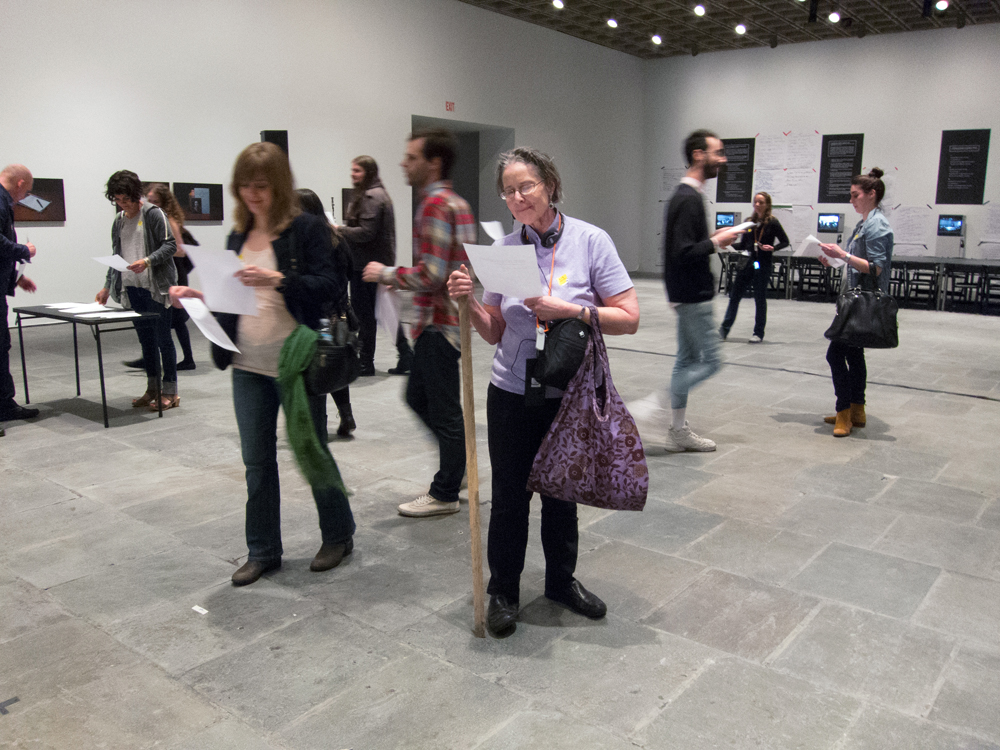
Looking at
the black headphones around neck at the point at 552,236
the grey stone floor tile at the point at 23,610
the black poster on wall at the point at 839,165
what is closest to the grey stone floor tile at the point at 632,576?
the black headphones around neck at the point at 552,236

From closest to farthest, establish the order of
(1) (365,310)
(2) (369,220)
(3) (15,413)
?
(3) (15,413) < (2) (369,220) < (1) (365,310)

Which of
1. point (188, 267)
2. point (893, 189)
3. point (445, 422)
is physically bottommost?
point (445, 422)

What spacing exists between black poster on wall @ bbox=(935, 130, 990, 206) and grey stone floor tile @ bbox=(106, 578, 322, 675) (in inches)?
524

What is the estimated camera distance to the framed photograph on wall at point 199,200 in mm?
9680

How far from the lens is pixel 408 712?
83.8 inches

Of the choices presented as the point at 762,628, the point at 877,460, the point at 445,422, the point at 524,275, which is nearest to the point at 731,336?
the point at 877,460

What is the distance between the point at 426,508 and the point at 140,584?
1.16 metres

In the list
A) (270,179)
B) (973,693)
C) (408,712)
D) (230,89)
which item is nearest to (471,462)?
(408,712)

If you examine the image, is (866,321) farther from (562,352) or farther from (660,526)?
(562,352)

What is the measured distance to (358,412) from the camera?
5.39 metres

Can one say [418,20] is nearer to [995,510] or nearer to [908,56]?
[908,56]

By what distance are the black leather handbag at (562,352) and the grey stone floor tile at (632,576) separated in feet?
3.00

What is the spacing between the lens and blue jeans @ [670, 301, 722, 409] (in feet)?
14.1

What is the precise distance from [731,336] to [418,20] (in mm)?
6667
